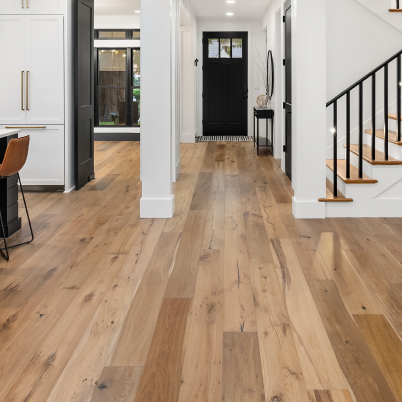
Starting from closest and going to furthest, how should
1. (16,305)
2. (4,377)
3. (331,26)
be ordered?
1. (4,377)
2. (16,305)
3. (331,26)

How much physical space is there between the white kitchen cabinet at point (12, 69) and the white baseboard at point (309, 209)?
3.32 meters

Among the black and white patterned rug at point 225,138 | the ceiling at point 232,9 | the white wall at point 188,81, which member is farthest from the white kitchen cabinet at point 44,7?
the black and white patterned rug at point 225,138

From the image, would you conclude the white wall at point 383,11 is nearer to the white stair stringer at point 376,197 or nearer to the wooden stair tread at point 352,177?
the wooden stair tread at point 352,177

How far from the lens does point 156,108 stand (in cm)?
471

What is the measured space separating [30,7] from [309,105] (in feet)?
11.0

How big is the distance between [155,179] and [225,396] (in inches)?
121

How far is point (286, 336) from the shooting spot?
2.45 metres

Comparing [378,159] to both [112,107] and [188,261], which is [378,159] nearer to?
[188,261]

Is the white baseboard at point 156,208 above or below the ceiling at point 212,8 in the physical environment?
below

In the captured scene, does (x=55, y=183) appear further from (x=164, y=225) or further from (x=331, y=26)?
(x=331, y=26)

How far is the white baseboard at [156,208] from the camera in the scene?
484cm

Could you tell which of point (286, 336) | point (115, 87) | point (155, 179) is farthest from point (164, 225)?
point (115, 87)

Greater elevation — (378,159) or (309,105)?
(309,105)

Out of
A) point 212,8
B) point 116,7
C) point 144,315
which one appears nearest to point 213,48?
point 212,8
